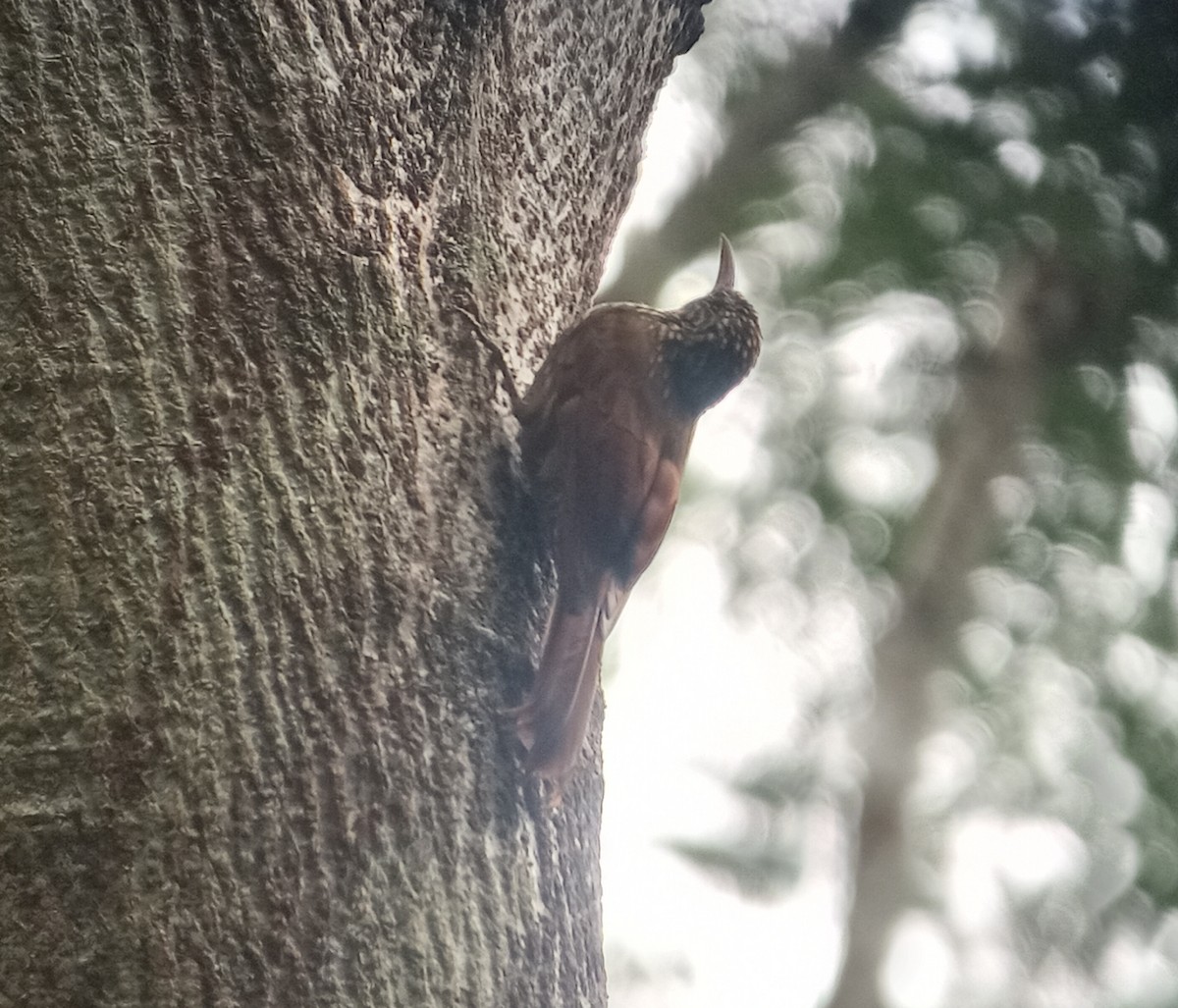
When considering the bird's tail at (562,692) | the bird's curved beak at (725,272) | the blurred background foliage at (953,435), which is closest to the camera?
the bird's tail at (562,692)

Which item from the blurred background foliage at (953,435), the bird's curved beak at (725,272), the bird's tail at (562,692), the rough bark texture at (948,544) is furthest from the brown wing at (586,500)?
the rough bark texture at (948,544)

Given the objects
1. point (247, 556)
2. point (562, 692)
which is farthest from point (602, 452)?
point (247, 556)

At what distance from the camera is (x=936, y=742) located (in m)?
2.16

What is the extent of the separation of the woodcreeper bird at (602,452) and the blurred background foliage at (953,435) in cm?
96

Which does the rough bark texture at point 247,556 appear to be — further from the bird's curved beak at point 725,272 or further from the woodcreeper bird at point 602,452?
the bird's curved beak at point 725,272

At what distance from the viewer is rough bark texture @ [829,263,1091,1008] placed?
2.17 meters

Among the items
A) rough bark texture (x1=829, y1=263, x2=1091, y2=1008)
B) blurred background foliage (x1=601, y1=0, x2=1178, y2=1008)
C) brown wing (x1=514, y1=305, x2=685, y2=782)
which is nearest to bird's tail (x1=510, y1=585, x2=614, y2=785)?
brown wing (x1=514, y1=305, x2=685, y2=782)

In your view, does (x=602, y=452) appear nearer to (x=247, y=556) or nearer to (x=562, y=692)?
(x=562, y=692)

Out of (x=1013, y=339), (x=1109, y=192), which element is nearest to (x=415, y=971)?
(x=1013, y=339)

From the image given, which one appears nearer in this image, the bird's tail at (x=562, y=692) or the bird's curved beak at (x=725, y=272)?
the bird's tail at (x=562, y=692)

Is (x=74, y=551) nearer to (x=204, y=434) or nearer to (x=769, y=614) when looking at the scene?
(x=204, y=434)

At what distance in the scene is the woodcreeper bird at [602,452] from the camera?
810 mm

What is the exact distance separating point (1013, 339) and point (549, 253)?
1628 mm

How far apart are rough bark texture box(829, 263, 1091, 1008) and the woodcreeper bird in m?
1.13
